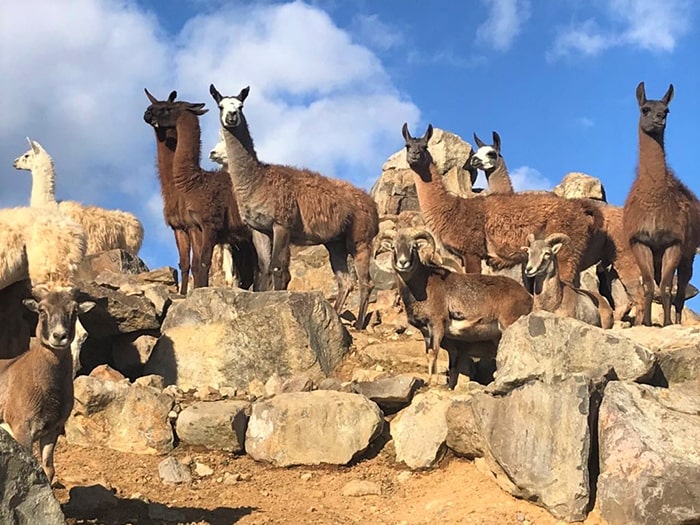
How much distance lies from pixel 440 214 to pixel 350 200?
1905mm

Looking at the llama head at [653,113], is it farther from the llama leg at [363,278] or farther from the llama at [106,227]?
the llama at [106,227]

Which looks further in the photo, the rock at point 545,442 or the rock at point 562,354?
the rock at point 562,354

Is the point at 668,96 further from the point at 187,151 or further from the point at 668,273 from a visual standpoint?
the point at 187,151

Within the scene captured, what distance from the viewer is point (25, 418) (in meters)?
6.80

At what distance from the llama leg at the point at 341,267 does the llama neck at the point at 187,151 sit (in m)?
2.77

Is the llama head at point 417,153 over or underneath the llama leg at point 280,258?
over

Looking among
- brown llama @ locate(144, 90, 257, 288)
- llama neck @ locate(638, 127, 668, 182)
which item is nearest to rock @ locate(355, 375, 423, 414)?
llama neck @ locate(638, 127, 668, 182)

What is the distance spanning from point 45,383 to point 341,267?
8310 mm

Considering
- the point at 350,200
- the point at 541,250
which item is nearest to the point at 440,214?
the point at 350,200

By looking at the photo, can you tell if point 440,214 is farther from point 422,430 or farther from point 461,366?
point 422,430

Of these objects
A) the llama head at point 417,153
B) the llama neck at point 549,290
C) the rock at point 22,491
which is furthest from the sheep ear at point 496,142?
the rock at point 22,491

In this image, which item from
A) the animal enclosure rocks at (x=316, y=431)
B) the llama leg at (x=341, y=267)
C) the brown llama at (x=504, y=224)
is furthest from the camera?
the llama leg at (x=341, y=267)

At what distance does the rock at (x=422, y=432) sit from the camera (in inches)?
331

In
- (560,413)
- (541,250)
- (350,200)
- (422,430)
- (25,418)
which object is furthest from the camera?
(350,200)
